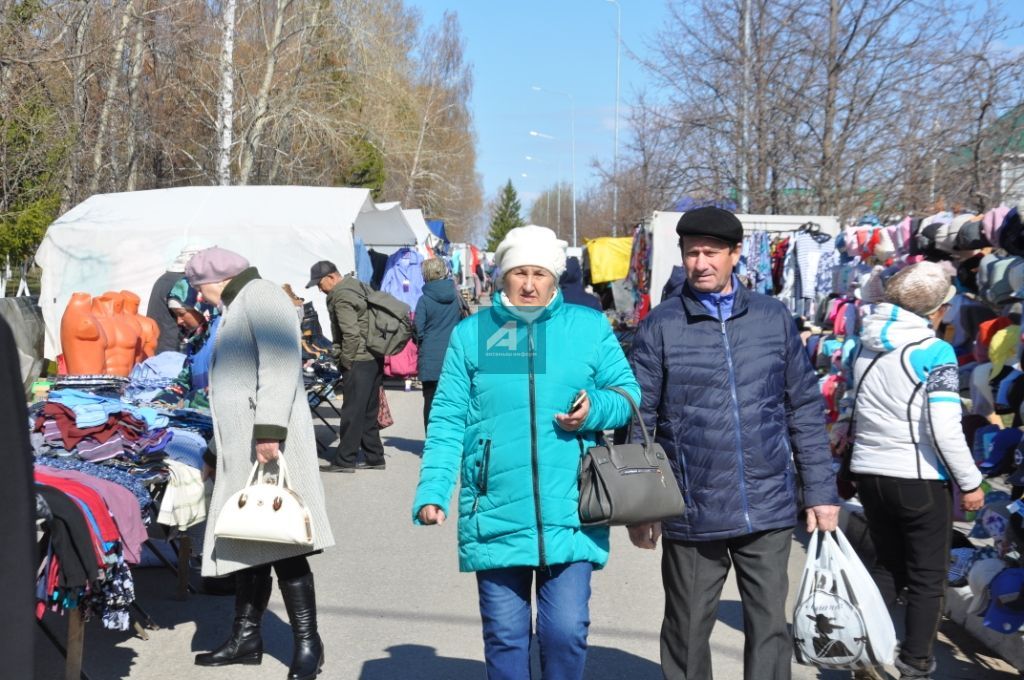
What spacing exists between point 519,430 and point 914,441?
198 centimetres

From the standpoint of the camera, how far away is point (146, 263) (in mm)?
17141

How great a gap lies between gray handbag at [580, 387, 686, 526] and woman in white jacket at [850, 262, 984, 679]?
1481 mm

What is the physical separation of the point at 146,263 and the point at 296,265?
2415mm

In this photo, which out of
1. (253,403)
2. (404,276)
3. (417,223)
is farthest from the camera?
(417,223)

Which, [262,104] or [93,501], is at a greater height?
[262,104]

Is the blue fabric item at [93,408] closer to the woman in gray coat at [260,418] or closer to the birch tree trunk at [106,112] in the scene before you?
the woman in gray coat at [260,418]

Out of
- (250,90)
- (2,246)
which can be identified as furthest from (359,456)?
(250,90)

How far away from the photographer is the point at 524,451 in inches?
139

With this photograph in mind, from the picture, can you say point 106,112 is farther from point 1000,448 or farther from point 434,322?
point 1000,448

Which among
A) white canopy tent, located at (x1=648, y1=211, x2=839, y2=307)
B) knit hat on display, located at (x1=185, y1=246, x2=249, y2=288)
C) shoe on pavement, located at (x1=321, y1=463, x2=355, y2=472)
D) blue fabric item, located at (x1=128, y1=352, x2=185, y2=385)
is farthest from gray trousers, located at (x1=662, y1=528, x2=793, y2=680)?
white canopy tent, located at (x1=648, y1=211, x2=839, y2=307)

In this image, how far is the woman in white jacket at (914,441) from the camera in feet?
14.9

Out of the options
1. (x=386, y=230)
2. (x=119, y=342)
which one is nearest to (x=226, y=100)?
(x=386, y=230)

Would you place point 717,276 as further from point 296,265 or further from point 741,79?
point 296,265

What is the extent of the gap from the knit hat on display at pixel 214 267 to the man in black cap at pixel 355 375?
498 cm
